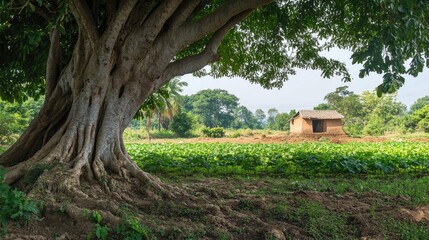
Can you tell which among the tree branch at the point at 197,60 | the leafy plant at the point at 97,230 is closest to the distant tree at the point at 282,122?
the tree branch at the point at 197,60

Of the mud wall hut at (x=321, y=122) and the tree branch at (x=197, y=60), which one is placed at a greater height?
the tree branch at (x=197, y=60)

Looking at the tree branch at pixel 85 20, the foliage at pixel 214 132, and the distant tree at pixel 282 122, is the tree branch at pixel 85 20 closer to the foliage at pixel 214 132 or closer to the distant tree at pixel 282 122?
the foliage at pixel 214 132

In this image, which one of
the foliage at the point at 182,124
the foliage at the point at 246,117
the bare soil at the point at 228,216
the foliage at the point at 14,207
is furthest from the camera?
the foliage at the point at 246,117

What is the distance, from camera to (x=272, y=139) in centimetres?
3362

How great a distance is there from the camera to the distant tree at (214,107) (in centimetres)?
7762

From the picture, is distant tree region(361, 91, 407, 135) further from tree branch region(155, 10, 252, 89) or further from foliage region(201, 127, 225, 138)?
tree branch region(155, 10, 252, 89)

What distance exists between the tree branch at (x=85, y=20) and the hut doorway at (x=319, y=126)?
3691 centimetres

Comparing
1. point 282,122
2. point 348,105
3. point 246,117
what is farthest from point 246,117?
point 348,105

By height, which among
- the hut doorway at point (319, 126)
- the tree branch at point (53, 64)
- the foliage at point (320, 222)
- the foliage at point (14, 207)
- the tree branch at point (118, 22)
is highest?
the tree branch at point (118, 22)

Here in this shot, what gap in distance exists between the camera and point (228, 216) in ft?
16.1

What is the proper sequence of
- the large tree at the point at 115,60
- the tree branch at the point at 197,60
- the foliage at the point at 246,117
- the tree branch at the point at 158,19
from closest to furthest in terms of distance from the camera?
the large tree at the point at 115,60, the tree branch at the point at 158,19, the tree branch at the point at 197,60, the foliage at the point at 246,117

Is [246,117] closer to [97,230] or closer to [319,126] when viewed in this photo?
[319,126]

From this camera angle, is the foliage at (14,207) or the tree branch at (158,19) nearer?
the foliage at (14,207)

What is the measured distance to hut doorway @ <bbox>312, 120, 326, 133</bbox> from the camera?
4094cm
